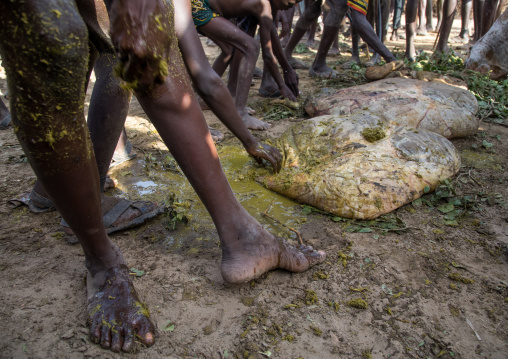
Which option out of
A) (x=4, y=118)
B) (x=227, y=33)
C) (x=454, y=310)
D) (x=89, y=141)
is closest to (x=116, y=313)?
(x=89, y=141)

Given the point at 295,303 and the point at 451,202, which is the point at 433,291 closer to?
the point at 295,303

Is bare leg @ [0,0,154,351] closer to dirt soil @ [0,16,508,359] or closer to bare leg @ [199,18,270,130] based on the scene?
dirt soil @ [0,16,508,359]

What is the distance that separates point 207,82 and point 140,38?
93 centimetres

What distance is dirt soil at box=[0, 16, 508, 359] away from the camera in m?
1.24

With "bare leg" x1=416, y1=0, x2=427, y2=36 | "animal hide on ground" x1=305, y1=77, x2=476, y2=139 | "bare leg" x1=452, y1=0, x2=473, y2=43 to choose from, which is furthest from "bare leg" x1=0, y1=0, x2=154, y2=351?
"bare leg" x1=416, y1=0, x2=427, y2=36

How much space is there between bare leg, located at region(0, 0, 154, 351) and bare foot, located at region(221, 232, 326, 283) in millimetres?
361

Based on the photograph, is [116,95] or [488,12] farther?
[488,12]

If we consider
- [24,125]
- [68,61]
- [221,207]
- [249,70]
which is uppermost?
[68,61]

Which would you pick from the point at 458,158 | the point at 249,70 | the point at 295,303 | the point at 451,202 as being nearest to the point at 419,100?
the point at 458,158

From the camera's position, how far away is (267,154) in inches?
92.1

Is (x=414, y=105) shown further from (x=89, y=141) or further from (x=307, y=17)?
(x=307, y=17)

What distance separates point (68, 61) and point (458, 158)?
2.37m

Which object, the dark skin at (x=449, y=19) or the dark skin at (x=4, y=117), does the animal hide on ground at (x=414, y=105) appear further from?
the dark skin at (x=449, y=19)

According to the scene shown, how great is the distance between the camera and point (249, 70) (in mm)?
3467
